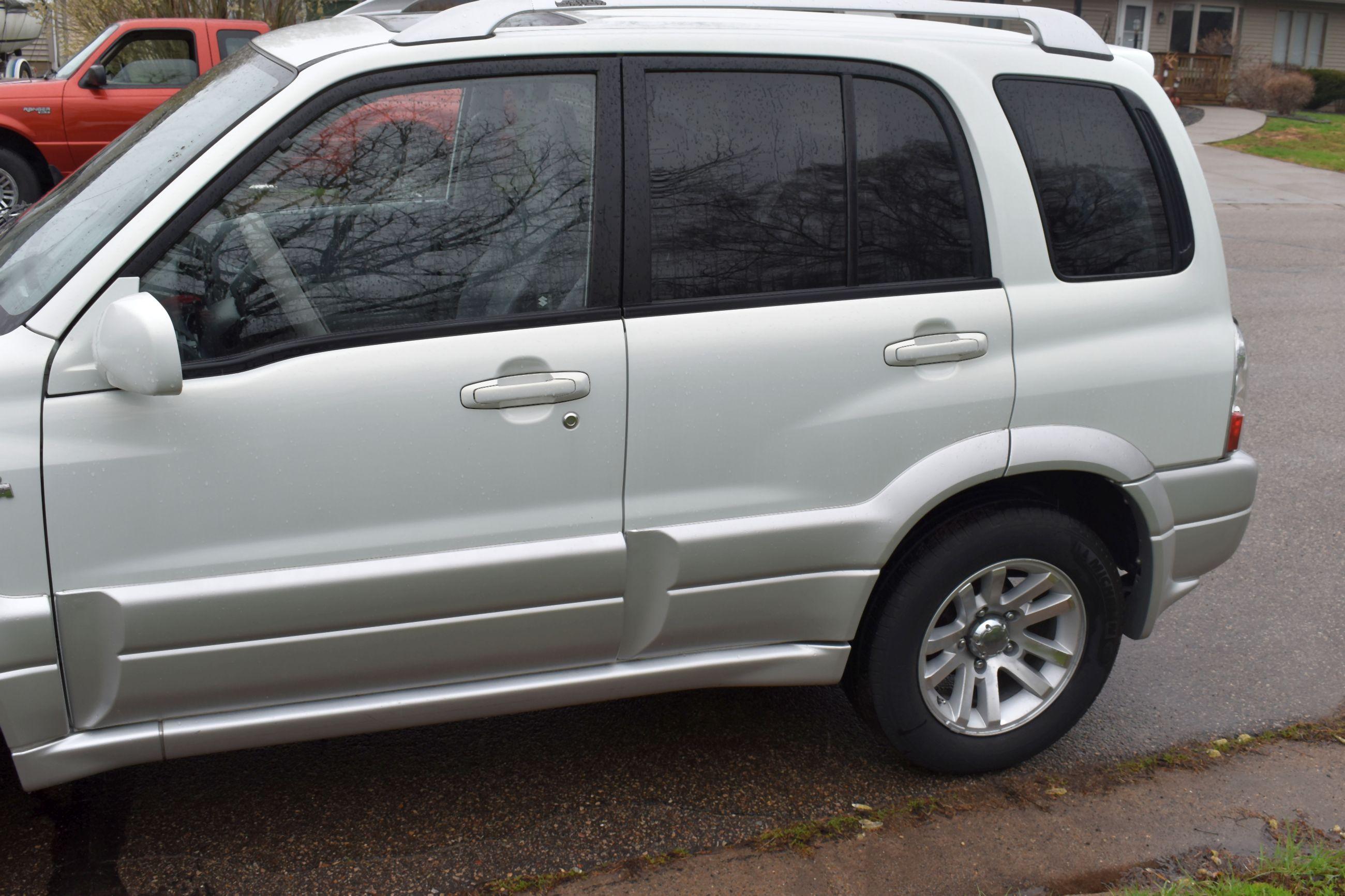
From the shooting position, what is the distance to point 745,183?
2963 mm

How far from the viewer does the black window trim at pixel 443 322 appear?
2578mm

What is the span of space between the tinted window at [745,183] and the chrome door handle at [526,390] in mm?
302

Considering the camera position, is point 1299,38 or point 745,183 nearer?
point 745,183

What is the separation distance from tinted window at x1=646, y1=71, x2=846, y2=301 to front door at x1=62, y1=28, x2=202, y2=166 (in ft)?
32.4

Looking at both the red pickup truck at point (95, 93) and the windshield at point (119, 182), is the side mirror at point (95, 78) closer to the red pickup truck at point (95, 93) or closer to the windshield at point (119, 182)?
the red pickup truck at point (95, 93)

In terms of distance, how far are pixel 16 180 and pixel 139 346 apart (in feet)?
34.1

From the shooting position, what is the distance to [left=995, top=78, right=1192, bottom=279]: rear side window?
10.5ft

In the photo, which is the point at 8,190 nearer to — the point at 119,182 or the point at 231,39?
the point at 231,39

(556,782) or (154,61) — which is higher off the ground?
(154,61)

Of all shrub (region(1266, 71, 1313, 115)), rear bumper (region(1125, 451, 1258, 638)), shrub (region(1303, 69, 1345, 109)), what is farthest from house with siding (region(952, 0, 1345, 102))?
rear bumper (region(1125, 451, 1258, 638))

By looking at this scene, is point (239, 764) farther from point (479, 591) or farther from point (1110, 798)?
point (1110, 798)

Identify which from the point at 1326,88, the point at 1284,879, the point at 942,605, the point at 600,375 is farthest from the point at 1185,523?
the point at 1326,88

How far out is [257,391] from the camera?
2.60 metres

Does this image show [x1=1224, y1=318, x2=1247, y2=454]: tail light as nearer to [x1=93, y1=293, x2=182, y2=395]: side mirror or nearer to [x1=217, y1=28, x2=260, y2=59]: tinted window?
[x1=93, y1=293, x2=182, y2=395]: side mirror
